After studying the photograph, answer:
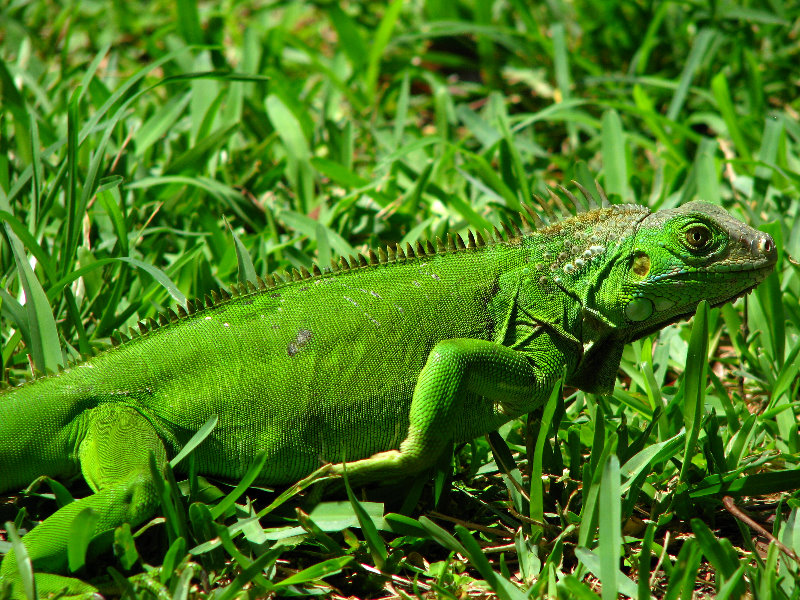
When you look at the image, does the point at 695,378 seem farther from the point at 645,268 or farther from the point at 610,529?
the point at 610,529

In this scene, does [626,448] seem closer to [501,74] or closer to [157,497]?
[157,497]

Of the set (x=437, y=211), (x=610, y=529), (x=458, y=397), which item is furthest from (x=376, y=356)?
(x=437, y=211)

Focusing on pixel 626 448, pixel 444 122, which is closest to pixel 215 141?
pixel 444 122

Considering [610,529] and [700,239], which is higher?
[700,239]

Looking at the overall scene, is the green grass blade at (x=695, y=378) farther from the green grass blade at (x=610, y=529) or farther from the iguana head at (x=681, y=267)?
the green grass blade at (x=610, y=529)

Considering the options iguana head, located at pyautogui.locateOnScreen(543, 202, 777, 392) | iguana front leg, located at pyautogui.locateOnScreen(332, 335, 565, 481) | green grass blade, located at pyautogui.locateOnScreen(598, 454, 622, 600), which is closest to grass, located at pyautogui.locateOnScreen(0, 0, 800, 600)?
green grass blade, located at pyautogui.locateOnScreen(598, 454, 622, 600)

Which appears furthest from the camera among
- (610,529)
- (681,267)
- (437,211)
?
(437,211)

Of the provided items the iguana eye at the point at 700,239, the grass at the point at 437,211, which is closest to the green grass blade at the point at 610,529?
the grass at the point at 437,211

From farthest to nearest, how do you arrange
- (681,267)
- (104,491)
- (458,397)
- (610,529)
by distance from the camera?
1. (681,267)
2. (458,397)
3. (104,491)
4. (610,529)
